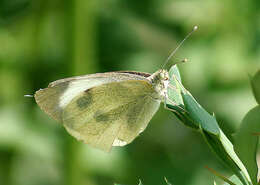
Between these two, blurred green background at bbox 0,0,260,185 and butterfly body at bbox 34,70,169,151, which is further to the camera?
blurred green background at bbox 0,0,260,185

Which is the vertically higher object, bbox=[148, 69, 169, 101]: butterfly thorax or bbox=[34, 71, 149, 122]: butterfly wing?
bbox=[148, 69, 169, 101]: butterfly thorax

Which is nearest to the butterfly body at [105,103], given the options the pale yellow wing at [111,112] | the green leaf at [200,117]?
the pale yellow wing at [111,112]

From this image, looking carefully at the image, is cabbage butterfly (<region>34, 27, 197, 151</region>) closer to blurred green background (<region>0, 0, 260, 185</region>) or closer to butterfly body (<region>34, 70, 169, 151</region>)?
butterfly body (<region>34, 70, 169, 151</region>)

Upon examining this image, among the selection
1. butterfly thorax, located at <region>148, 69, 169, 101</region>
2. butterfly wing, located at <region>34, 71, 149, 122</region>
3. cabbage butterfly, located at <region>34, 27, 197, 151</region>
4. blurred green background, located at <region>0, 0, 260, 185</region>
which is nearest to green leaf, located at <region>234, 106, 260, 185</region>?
butterfly thorax, located at <region>148, 69, 169, 101</region>

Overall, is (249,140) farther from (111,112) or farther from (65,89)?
(65,89)

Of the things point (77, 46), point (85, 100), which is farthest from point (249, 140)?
point (77, 46)

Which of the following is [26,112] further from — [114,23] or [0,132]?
[114,23]
